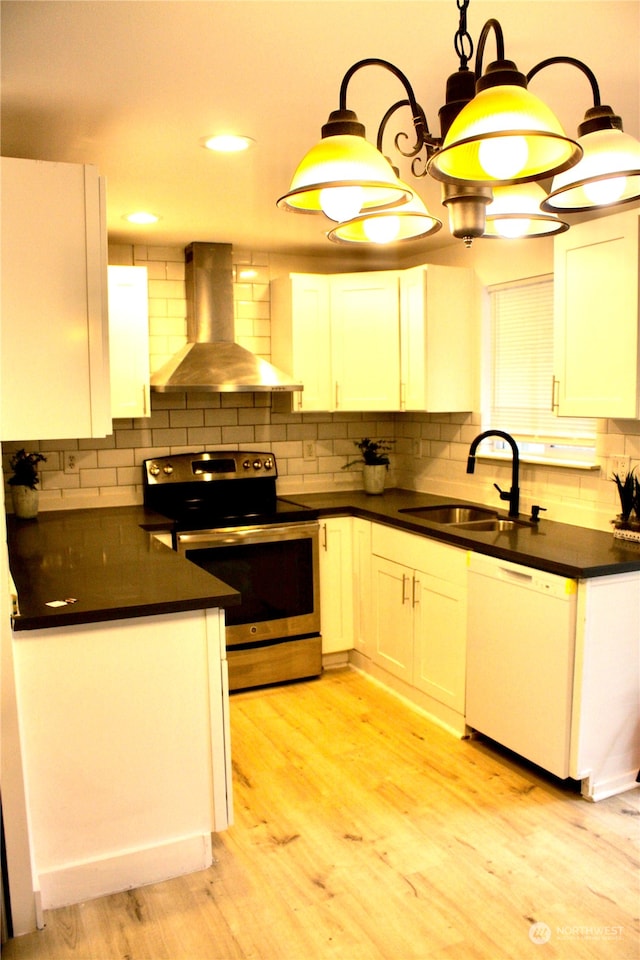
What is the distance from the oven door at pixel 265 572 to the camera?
12.9 ft

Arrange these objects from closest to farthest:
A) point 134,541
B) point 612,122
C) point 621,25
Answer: point 612,122, point 621,25, point 134,541

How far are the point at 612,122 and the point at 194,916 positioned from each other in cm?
233

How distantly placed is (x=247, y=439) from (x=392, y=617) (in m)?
1.42

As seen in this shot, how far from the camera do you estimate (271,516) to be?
4.04 m

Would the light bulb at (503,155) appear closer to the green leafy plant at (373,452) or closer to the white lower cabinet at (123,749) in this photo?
the white lower cabinet at (123,749)

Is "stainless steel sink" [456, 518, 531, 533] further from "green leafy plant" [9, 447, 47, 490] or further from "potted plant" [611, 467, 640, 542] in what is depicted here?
"green leafy plant" [9, 447, 47, 490]

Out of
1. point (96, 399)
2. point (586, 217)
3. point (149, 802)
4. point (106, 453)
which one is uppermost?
point (586, 217)

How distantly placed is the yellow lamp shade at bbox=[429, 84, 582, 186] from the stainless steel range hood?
275 centimetres

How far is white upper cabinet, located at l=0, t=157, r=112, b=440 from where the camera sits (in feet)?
7.18

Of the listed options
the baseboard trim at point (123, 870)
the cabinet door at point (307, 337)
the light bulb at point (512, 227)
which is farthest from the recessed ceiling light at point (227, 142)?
the baseboard trim at point (123, 870)

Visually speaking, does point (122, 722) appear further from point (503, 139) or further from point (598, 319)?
point (598, 319)

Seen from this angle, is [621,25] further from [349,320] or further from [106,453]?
[106,453]

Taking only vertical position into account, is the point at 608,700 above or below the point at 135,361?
below

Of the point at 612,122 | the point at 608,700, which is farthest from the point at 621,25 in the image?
the point at 608,700
